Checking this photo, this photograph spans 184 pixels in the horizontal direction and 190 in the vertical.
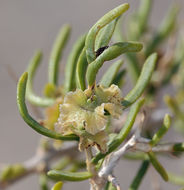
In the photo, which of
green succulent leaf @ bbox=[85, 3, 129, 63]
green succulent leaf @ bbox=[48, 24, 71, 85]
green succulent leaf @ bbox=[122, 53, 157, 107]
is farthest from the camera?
green succulent leaf @ bbox=[48, 24, 71, 85]

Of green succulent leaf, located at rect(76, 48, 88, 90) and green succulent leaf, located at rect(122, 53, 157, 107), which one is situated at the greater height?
green succulent leaf, located at rect(76, 48, 88, 90)

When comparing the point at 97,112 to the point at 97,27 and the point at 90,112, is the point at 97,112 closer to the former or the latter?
the point at 90,112

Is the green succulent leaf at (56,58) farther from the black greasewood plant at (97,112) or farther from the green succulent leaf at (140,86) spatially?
the green succulent leaf at (140,86)

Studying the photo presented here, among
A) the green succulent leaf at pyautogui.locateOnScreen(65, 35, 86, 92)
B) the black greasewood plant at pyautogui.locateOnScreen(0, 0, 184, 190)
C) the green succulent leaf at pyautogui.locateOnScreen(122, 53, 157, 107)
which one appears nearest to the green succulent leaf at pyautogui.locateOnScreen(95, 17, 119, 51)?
the black greasewood plant at pyautogui.locateOnScreen(0, 0, 184, 190)

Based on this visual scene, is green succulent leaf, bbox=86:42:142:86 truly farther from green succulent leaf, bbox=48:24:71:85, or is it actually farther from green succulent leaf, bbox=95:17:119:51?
green succulent leaf, bbox=48:24:71:85

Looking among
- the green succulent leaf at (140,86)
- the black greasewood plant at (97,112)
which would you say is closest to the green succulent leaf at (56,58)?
the black greasewood plant at (97,112)

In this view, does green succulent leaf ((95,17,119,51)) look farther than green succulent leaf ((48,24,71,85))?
No

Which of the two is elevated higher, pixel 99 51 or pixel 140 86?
pixel 99 51

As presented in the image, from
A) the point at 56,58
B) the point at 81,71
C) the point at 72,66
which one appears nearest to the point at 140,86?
the point at 81,71

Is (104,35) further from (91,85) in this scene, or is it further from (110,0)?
(110,0)

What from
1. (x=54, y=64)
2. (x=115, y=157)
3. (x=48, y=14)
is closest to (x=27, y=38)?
(x=48, y=14)

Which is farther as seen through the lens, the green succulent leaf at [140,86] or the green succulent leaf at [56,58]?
the green succulent leaf at [56,58]

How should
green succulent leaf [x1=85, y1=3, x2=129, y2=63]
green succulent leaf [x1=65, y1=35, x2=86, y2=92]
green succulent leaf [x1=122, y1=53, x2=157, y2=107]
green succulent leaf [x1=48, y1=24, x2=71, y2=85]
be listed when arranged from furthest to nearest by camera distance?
green succulent leaf [x1=48, y1=24, x2=71, y2=85] < green succulent leaf [x1=65, y1=35, x2=86, y2=92] < green succulent leaf [x1=122, y1=53, x2=157, y2=107] < green succulent leaf [x1=85, y1=3, x2=129, y2=63]
